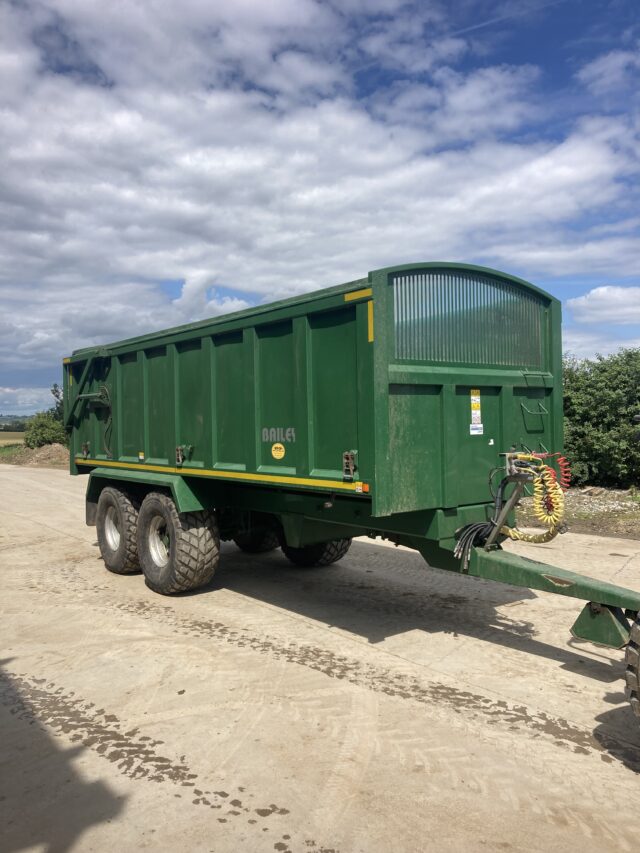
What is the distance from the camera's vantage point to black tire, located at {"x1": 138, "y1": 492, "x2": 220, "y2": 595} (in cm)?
705

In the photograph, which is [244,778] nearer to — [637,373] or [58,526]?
[58,526]

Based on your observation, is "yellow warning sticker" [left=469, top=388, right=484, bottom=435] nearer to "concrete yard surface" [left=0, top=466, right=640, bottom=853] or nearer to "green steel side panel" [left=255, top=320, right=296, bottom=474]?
"green steel side panel" [left=255, top=320, right=296, bottom=474]

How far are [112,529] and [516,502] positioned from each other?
5.43 m

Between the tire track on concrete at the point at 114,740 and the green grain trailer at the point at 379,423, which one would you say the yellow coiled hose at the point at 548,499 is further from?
the tire track on concrete at the point at 114,740

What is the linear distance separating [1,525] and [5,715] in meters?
8.52

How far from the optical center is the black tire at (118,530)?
816 centimetres

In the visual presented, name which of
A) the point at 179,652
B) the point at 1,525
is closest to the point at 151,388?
the point at 179,652

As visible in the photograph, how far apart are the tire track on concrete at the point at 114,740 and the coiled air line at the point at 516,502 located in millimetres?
2472

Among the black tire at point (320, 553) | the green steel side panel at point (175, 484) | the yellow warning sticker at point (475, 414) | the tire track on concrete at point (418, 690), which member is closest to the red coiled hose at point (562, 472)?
the yellow warning sticker at point (475, 414)

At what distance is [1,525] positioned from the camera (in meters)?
12.1

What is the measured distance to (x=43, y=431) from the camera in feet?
120

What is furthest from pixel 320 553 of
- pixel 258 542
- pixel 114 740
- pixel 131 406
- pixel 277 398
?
pixel 114 740

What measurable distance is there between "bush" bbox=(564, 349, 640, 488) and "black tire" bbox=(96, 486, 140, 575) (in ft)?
30.9

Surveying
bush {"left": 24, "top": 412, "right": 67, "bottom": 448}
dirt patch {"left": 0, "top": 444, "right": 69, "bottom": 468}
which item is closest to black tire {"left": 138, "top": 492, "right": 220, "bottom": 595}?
dirt patch {"left": 0, "top": 444, "right": 69, "bottom": 468}
